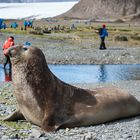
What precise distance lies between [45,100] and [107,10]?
12802 centimetres

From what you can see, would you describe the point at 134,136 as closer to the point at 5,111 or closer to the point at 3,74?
the point at 5,111

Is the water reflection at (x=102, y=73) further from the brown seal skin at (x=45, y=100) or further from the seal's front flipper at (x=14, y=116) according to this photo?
the seal's front flipper at (x=14, y=116)

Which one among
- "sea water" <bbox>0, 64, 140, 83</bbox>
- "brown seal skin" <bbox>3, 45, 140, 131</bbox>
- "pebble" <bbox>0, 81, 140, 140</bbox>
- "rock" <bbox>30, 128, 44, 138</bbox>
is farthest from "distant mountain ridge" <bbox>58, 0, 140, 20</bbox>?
"rock" <bbox>30, 128, 44, 138</bbox>

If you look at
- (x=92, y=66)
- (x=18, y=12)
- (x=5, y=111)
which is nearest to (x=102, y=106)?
(x=5, y=111)

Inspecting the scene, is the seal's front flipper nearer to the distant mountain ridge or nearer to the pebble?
the pebble

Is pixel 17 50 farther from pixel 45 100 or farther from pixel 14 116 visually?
pixel 14 116

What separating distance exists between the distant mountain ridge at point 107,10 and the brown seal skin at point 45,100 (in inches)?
4800

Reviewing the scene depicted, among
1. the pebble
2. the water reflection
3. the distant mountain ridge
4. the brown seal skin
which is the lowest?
the distant mountain ridge

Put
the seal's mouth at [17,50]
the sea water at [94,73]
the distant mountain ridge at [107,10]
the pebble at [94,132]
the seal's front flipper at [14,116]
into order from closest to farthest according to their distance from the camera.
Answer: the pebble at [94,132] → the seal's mouth at [17,50] → the seal's front flipper at [14,116] → the sea water at [94,73] → the distant mountain ridge at [107,10]

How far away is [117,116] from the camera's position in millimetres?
11508

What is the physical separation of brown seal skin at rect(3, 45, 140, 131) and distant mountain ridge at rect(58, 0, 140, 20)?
122m

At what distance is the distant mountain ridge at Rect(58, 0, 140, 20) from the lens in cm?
13549

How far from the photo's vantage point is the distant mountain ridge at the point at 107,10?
135488 millimetres

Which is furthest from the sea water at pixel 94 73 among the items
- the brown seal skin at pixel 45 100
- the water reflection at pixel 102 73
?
the brown seal skin at pixel 45 100
